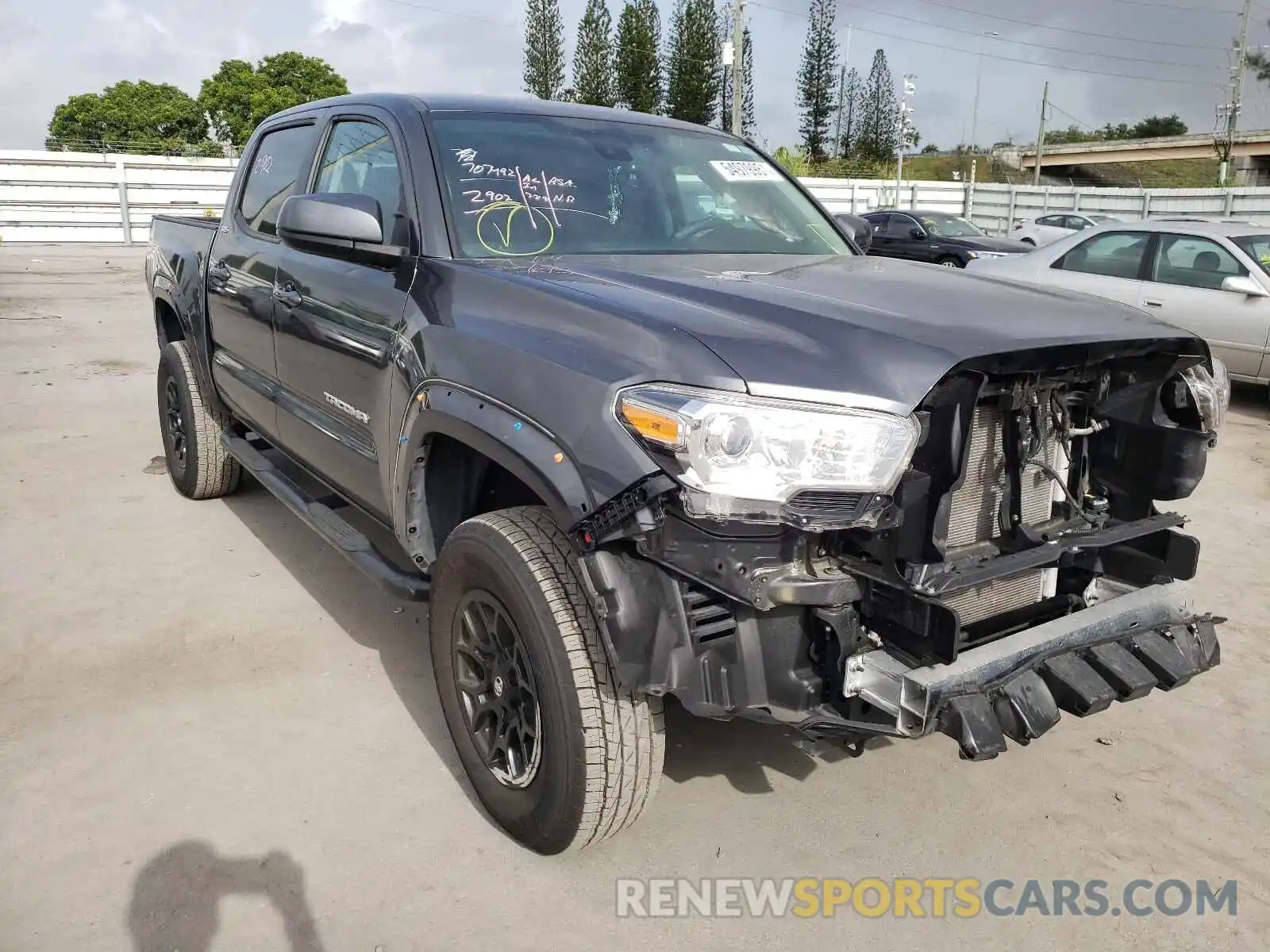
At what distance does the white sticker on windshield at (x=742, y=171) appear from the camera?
3.76 m

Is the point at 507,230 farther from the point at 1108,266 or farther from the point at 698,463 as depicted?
the point at 1108,266

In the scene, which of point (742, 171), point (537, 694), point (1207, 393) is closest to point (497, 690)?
point (537, 694)

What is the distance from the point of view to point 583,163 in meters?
3.35

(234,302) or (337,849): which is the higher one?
Answer: (234,302)

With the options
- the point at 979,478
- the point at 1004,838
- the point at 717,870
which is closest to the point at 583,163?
the point at 979,478

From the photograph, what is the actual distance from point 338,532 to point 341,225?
3.65 feet

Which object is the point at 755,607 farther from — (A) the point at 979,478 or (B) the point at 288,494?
(B) the point at 288,494

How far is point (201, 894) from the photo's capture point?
2486 mm

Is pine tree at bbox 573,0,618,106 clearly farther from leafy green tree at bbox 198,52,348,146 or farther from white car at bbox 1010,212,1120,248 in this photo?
white car at bbox 1010,212,1120,248

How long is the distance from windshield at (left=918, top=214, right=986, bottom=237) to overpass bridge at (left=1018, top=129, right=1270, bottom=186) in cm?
4282

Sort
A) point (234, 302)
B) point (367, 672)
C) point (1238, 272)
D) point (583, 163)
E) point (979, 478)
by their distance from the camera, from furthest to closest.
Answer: point (1238, 272) < point (234, 302) < point (367, 672) < point (583, 163) < point (979, 478)

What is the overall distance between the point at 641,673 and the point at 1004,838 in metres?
1.33

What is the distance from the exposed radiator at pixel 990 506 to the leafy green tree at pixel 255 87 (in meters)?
68.9

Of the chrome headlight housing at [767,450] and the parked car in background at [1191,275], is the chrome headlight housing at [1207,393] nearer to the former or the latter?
the chrome headlight housing at [767,450]
